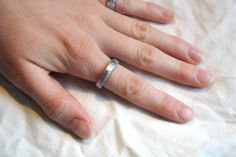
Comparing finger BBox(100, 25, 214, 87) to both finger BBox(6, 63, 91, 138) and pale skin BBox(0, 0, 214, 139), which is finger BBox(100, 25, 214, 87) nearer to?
pale skin BBox(0, 0, 214, 139)

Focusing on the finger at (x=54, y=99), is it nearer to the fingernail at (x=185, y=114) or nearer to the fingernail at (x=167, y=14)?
the fingernail at (x=185, y=114)

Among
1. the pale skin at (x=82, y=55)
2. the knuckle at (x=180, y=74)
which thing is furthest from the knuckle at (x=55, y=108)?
the knuckle at (x=180, y=74)

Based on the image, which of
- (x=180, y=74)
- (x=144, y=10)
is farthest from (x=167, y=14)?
(x=180, y=74)

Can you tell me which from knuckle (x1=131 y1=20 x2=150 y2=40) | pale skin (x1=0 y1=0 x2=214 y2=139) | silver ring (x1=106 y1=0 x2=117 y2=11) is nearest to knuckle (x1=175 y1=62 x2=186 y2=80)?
pale skin (x1=0 y1=0 x2=214 y2=139)

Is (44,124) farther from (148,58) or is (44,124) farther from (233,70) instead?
(233,70)

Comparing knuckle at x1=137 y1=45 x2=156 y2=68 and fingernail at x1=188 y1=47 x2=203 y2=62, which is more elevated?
fingernail at x1=188 y1=47 x2=203 y2=62

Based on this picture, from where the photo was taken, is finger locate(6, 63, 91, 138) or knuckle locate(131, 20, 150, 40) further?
knuckle locate(131, 20, 150, 40)
